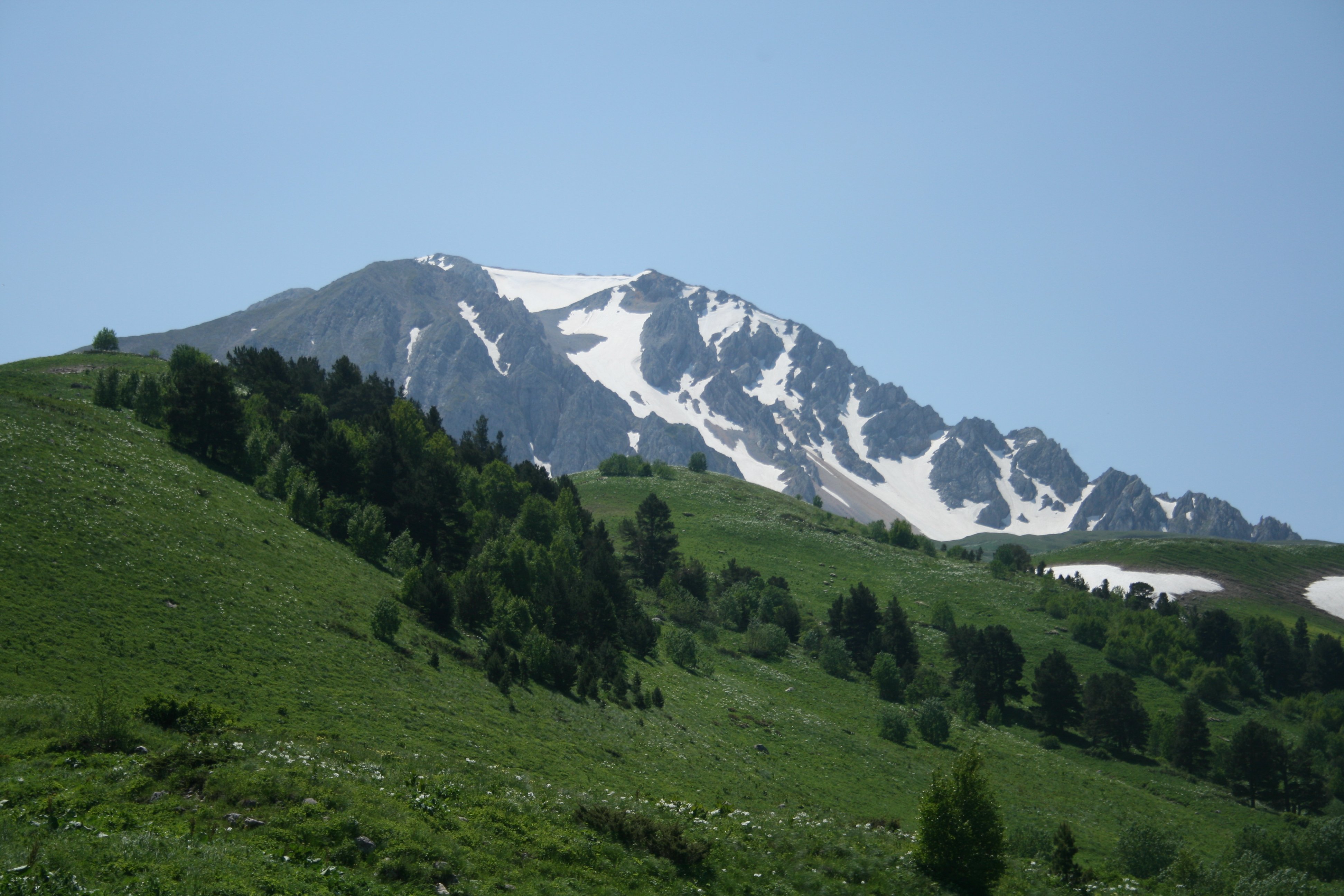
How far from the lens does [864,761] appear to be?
169 feet

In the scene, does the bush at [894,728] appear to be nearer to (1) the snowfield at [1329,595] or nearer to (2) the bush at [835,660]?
(2) the bush at [835,660]

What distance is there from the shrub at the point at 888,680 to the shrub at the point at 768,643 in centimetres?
888

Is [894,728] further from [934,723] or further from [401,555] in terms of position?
[401,555]

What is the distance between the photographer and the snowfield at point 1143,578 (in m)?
148

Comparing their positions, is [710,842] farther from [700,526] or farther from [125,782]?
[700,526]

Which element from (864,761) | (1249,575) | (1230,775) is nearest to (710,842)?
(864,761)

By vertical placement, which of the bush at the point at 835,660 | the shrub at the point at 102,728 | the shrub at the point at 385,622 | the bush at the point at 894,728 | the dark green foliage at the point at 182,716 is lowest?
the bush at the point at 894,728

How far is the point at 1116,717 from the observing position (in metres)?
69.9

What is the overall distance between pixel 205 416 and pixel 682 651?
142 feet

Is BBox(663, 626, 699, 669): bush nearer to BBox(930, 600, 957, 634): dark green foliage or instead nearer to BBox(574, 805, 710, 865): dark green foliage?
BBox(930, 600, 957, 634): dark green foliage

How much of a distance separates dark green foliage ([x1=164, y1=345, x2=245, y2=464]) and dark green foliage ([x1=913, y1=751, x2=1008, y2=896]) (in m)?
59.2

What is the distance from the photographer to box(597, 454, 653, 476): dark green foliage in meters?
143

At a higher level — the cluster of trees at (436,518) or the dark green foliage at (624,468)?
the dark green foliage at (624,468)

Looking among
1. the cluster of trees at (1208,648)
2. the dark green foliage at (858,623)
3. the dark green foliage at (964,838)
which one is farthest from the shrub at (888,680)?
the dark green foliage at (964,838)
